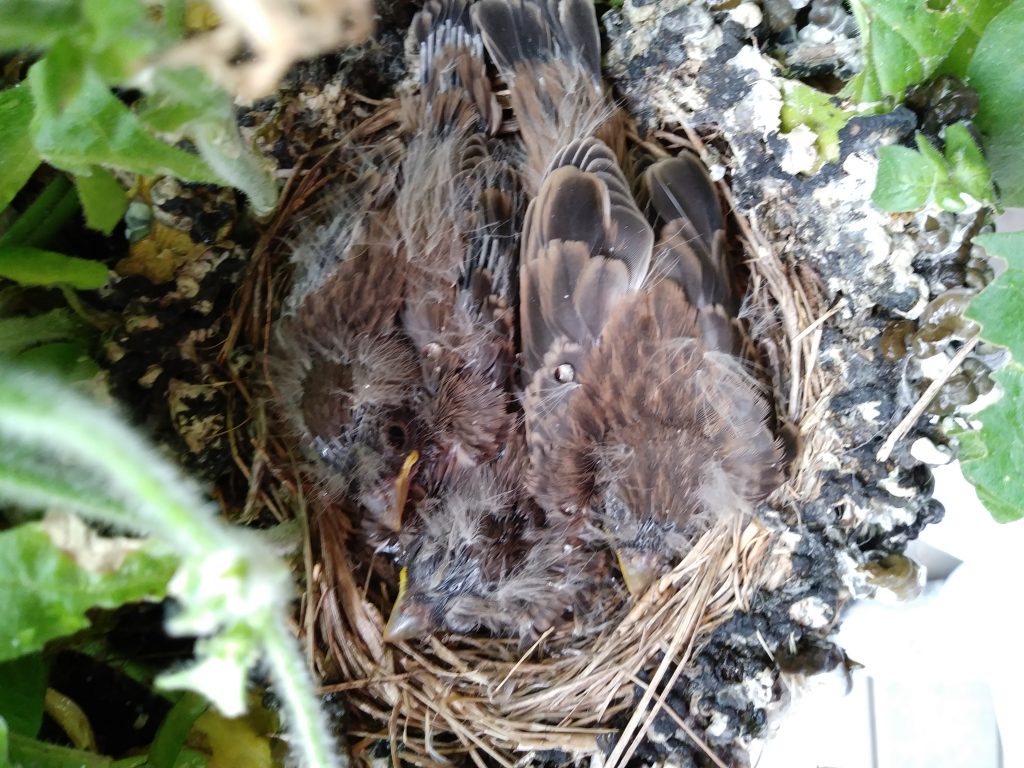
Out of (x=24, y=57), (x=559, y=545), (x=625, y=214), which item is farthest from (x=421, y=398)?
(x=24, y=57)

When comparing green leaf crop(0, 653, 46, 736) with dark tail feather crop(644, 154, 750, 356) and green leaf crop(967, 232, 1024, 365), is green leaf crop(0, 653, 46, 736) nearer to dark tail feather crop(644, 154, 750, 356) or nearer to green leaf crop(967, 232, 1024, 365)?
dark tail feather crop(644, 154, 750, 356)

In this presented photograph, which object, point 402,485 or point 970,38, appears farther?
point 402,485

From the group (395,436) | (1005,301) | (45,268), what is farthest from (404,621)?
(1005,301)

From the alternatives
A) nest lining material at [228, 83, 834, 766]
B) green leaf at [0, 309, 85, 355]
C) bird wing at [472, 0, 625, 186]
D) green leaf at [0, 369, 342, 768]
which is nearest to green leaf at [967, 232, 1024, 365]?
nest lining material at [228, 83, 834, 766]

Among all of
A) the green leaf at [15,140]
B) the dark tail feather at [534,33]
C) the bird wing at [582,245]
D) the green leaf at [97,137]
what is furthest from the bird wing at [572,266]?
the green leaf at [15,140]

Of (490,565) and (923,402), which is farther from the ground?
(923,402)

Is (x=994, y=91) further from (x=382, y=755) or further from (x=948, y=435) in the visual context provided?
(x=382, y=755)

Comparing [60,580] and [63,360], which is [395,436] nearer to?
[63,360]
